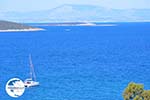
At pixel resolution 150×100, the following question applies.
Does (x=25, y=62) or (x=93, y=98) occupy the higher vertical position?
(x=25, y=62)

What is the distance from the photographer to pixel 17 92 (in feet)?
113

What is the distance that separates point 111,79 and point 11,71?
564 inches

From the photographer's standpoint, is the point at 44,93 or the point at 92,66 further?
the point at 92,66

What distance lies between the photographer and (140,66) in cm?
6744

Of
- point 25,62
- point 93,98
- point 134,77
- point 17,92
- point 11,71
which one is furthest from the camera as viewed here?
point 25,62

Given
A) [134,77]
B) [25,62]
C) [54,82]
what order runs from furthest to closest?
[25,62] → [134,77] → [54,82]

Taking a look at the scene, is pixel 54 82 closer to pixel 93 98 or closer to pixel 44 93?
pixel 44 93

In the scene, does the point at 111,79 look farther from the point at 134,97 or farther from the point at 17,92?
the point at 134,97

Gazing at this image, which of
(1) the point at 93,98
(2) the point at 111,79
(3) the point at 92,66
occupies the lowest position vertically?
(1) the point at 93,98

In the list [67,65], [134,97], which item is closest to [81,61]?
[67,65]

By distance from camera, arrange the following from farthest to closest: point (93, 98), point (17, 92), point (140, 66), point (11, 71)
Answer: point (140, 66)
point (11, 71)
point (93, 98)
point (17, 92)

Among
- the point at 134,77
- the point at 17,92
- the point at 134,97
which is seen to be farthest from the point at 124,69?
the point at 134,97

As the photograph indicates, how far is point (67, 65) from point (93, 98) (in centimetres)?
2731

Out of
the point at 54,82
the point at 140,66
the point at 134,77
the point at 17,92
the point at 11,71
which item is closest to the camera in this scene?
the point at 17,92
